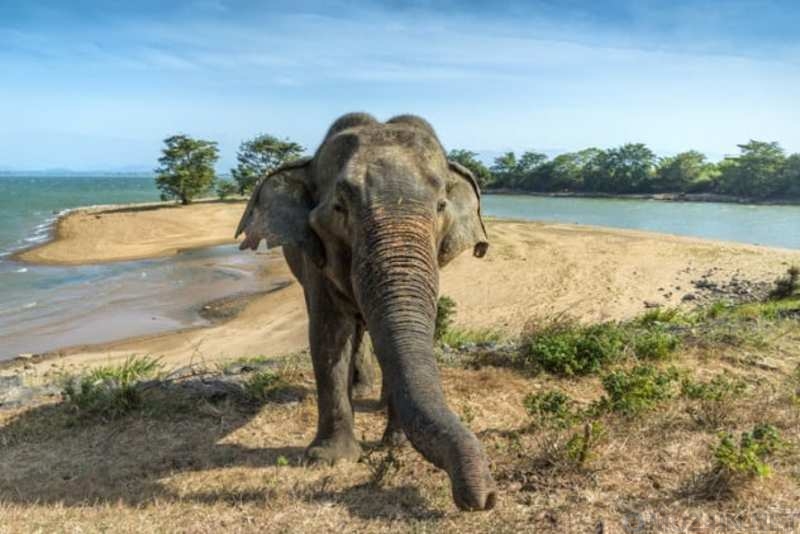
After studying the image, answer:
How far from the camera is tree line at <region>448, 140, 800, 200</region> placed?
73625mm

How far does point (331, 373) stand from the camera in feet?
18.4

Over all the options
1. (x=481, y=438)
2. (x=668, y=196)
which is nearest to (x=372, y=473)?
(x=481, y=438)

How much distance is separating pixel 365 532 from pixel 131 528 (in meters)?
1.43

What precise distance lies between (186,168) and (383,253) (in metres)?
53.4

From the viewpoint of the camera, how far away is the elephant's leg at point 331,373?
5453 millimetres

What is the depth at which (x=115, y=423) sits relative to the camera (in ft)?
21.2

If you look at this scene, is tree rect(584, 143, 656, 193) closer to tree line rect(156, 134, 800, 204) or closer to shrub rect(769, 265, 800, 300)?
tree line rect(156, 134, 800, 204)

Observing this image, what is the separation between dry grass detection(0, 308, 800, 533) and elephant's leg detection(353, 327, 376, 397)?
282 mm

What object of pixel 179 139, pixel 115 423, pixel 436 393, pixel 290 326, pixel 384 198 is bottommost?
pixel 290 326

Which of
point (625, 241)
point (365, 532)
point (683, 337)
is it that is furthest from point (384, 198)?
point (625, 241)

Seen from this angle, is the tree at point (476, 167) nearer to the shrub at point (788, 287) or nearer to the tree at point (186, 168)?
the tree at point (186, 168)

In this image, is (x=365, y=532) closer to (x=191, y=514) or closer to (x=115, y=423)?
(x=191, y=514)

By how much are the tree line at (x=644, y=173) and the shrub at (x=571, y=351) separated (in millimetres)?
74673

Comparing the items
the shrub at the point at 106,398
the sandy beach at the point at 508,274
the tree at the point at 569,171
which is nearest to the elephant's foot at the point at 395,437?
the shrub at the point at 106,398
